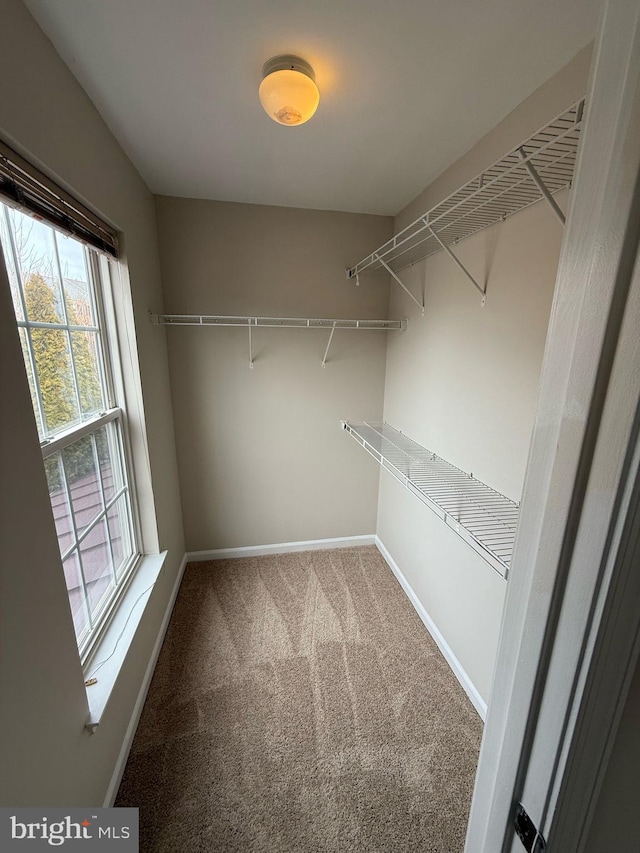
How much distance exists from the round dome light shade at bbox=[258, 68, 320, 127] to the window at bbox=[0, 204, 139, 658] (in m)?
0.81

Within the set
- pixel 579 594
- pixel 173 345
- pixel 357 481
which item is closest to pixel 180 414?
pixel 173 345

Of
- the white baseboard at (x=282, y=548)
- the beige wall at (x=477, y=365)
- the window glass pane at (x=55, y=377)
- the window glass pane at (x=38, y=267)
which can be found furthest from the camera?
the white baseboard at (x=282, y=548)

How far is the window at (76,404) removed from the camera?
3.45 ft

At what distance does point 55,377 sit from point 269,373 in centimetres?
133

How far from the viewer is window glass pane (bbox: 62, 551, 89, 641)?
1229mm

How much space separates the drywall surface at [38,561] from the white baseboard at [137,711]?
0.05m

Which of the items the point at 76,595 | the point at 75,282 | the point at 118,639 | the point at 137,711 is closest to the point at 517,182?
the point at 75,282

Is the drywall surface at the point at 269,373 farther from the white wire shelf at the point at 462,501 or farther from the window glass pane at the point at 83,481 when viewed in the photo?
the window glass pane at the point at 83,481

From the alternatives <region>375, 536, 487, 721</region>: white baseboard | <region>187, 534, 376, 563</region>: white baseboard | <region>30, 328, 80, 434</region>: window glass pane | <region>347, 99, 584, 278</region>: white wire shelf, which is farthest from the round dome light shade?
<region>187, 534, 376, 563</region>: white baseboard

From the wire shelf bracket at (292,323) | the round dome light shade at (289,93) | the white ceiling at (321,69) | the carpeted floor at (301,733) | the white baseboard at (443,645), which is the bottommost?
the carpeted floor at (301,733)

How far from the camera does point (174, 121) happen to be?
136cm

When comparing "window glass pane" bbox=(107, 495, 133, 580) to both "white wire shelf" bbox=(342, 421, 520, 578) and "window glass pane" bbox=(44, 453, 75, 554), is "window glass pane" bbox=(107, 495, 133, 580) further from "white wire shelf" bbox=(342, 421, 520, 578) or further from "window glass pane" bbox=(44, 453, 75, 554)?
"white wire shelf" bbox=(342, 421, 520, 578)

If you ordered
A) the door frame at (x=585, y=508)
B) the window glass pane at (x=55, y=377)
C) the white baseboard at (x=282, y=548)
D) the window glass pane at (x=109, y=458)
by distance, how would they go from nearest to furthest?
the door frame at (x=585, y=508)
the window glass pane at (x=55, y=377)
the window glass pane at (x=109, y=458)
the white baseboard at (x=282, y=548)

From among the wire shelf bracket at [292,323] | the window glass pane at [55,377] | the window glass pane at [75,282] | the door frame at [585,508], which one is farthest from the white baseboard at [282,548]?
the door frame at [585,508]
